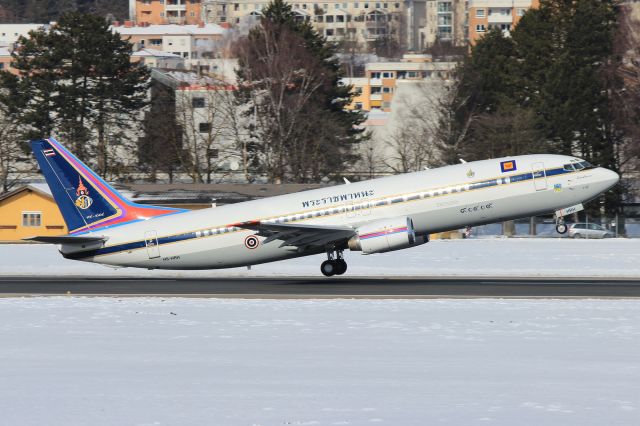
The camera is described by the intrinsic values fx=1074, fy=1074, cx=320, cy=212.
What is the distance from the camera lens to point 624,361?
22328mm

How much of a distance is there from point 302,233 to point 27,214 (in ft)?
143

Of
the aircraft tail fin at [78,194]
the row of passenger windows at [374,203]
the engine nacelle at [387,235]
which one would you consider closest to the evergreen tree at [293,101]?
the aircraft tail fin at [78,194]

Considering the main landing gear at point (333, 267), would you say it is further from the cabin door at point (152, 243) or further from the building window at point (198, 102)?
the building window at point (198, 102)

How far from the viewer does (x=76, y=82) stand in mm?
101625

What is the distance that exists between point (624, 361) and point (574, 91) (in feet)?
244

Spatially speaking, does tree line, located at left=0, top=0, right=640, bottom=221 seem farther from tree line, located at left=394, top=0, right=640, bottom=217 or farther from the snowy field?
the snowy field

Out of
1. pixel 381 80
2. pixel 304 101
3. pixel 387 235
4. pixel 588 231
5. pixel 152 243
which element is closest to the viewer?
pixel 387 235

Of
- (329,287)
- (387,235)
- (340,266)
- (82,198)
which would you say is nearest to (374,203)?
(387,235)

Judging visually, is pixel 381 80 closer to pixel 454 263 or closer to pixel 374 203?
pixel 454 263

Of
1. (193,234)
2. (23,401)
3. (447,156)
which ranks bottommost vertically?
(23,401)

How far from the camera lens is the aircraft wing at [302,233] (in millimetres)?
37500

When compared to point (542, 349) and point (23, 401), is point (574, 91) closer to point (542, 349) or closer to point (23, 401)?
point (542, 349)

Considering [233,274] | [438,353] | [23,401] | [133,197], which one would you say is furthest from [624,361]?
[133,197]

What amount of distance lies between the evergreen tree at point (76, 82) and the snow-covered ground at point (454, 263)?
39249 mm
